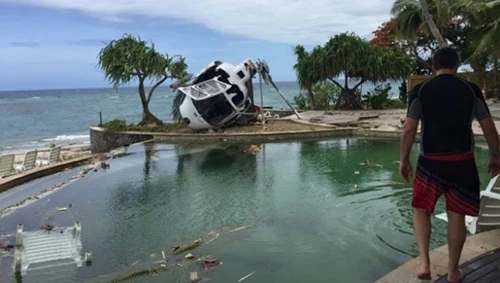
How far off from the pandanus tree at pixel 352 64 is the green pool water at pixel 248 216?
33.3 feet

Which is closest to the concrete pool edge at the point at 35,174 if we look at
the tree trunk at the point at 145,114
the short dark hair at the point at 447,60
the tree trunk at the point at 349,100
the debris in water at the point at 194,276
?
the tree trunk at the point at 145,114

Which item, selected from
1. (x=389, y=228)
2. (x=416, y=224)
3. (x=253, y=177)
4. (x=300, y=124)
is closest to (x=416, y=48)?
(x=300, y=124)

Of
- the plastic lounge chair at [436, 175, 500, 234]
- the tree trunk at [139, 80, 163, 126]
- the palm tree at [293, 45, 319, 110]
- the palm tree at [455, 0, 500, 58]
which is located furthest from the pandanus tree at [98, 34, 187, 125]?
the plastic lounge chair at [436, 175, 500, 234]

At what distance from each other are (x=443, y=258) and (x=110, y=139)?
48.1 ft

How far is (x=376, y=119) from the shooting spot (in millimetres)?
17031

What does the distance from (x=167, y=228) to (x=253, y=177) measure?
3.39 m

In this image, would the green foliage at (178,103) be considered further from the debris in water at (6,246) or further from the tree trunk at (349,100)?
the debris in water at (6,246)

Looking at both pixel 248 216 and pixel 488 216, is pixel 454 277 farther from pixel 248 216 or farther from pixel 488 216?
pixel 248 216

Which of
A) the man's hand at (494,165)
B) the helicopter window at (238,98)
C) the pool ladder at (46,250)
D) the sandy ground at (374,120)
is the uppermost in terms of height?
the helicopter window at (238,98)

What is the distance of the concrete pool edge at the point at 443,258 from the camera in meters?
3.15

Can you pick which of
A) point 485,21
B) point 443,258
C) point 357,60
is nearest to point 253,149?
point 443,258

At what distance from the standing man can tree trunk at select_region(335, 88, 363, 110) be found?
19687 mm

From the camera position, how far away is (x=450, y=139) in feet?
8.95

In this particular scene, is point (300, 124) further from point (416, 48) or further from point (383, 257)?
point (383, 257)
